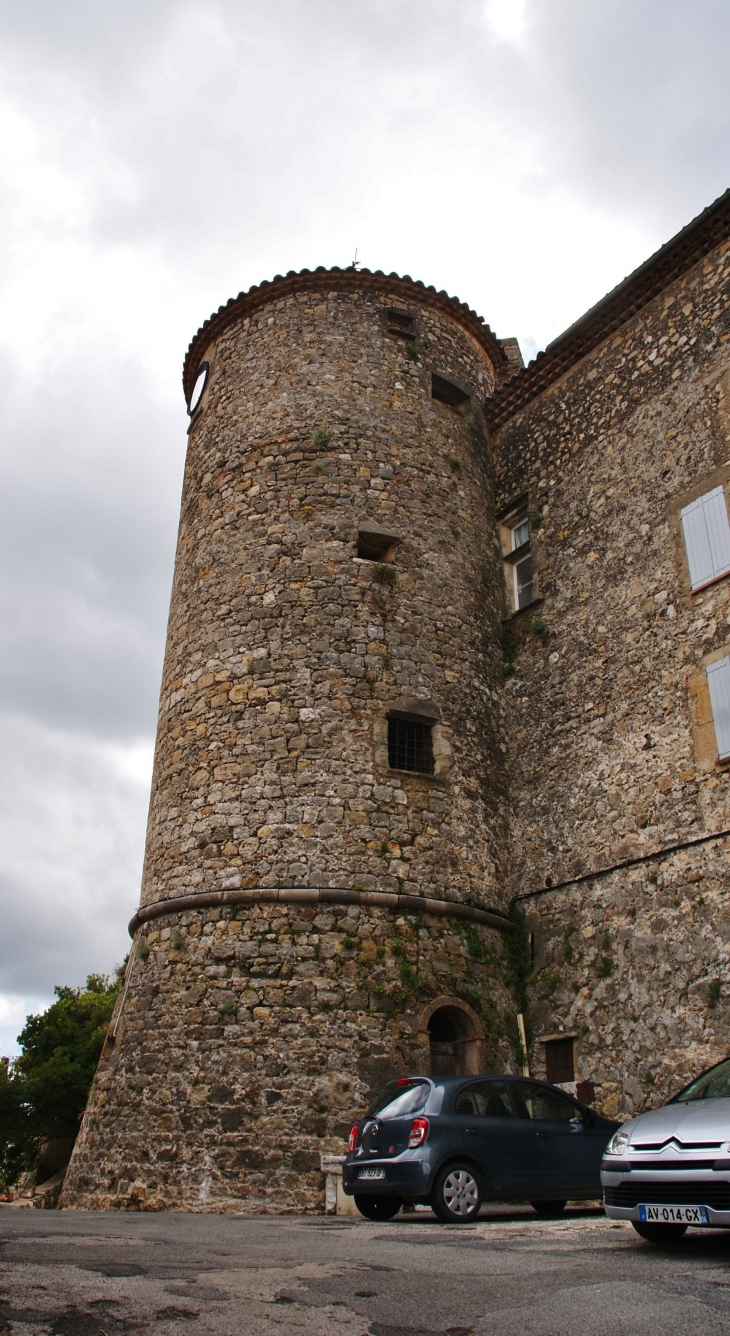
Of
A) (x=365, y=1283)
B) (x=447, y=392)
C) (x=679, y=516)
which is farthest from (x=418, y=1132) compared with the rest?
(x=447, y=392)

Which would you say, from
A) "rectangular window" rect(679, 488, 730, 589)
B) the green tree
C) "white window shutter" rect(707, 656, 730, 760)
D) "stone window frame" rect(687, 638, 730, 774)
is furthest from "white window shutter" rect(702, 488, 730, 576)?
the green tree

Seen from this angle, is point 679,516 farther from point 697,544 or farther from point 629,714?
point 629,714

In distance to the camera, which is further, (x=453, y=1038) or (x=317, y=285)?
(x=317, y=285)

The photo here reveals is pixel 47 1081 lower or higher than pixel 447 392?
lower

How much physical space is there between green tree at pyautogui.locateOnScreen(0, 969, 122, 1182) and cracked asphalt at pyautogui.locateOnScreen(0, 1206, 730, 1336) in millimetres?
13036

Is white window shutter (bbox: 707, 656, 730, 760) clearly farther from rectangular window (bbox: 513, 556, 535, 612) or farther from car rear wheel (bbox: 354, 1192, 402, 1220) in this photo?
car rear wheel (bbox: 354, 1192, 402, 1220)

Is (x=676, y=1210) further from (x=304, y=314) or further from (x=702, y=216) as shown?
(x=304, y=314)

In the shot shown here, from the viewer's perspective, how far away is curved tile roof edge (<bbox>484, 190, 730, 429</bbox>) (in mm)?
11719

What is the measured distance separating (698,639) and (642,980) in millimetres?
3832

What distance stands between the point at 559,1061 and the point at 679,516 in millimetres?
6668

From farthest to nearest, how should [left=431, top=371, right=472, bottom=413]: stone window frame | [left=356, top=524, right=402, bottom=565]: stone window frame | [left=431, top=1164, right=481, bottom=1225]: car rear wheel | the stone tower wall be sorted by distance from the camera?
[left=431, top=371, right=472, bottom=413]: stone window frame < [left=356, top=524, right=402, bottom=565]: stone window frame < the stone tower wall < [left=431, top=1164, right=481, bottom=1225]: car rear wheel

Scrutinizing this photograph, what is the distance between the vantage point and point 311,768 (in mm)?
10984

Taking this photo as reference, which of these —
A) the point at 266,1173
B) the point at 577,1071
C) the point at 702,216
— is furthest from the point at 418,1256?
the point at 702,216

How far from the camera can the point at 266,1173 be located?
8.91 metres
